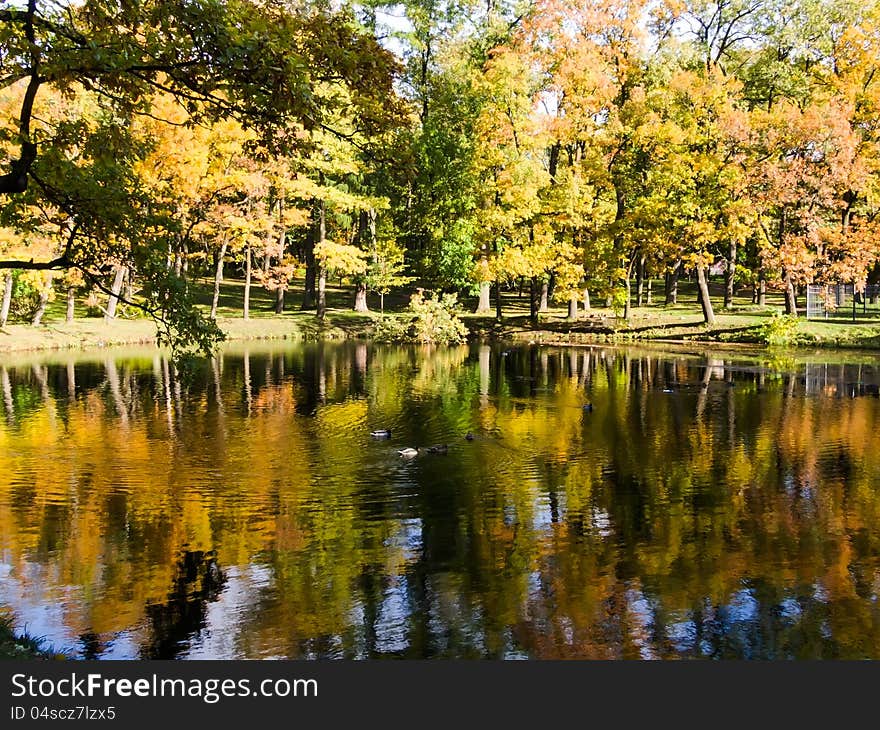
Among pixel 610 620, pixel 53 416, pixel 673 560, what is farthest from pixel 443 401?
pixel 610 620

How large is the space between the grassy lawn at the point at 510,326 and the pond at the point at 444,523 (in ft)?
55.2

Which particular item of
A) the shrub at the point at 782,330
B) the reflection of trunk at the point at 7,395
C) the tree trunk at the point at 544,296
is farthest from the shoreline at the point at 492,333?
the reflection of trunk at the point at 7,395

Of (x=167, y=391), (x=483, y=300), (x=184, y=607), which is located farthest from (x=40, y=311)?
(x=184, y=607)

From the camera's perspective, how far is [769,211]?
49656 millimetres

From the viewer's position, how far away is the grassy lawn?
44.2 metres

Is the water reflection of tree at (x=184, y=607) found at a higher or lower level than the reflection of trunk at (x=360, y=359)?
lower

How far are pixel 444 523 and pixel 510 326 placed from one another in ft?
129

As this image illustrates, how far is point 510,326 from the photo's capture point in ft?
175

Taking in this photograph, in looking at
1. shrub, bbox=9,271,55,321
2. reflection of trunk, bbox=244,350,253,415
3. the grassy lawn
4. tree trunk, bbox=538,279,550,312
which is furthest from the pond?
tree trunk, bbox=538,279,550,312

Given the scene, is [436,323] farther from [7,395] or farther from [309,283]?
[7,395]

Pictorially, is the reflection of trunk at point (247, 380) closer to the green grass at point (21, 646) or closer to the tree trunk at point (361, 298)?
the green grass at point (21, 646)

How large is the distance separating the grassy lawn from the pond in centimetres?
1683

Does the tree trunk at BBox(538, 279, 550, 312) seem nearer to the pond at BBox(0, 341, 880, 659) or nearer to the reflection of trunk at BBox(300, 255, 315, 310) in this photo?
the reflection of trunk at BBox(300, 255, 315, 310)

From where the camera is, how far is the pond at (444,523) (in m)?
10.2
